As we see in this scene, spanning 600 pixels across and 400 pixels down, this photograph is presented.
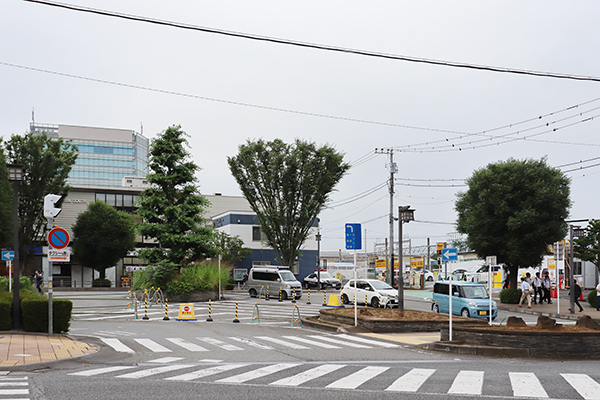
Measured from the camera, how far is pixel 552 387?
365 inches

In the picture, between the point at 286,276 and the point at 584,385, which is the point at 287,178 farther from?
the point at 584,385

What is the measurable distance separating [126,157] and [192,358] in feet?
384

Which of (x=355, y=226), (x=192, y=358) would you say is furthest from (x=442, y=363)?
(x=355, y=226)

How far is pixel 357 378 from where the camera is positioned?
33.0 ft

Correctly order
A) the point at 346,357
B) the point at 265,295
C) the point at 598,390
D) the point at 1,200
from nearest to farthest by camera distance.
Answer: the point at 598,390 < the point at 346,357 < the point at 265,295 < the point at 1,200

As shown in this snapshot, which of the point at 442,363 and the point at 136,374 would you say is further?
the point at 442,363

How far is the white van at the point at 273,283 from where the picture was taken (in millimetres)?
38688

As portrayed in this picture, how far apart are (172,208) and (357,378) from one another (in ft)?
101

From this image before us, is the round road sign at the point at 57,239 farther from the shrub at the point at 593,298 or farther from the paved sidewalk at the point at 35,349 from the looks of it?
the shrub at the point at 593,298

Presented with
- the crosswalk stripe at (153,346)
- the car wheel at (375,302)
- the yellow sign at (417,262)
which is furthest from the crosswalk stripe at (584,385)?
the yellow sign at (417,262)

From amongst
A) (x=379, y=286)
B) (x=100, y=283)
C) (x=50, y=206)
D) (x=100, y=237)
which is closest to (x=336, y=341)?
(x=50, y=206)

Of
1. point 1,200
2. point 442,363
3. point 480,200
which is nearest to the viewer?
point 442,363

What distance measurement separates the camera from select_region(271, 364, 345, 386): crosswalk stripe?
947 cm

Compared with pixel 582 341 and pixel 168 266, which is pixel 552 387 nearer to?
pixel 582 341
